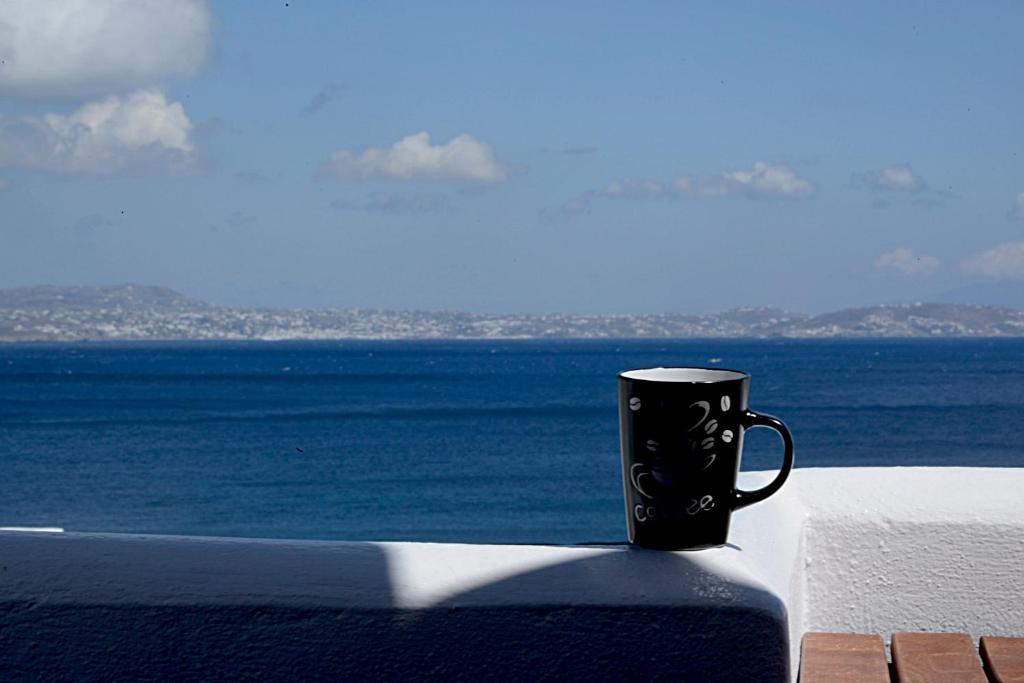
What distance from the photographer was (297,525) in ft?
99.3

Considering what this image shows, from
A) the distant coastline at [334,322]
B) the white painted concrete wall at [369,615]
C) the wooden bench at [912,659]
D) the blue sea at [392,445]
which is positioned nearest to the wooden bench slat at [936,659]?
the wooden bench at [912,659]

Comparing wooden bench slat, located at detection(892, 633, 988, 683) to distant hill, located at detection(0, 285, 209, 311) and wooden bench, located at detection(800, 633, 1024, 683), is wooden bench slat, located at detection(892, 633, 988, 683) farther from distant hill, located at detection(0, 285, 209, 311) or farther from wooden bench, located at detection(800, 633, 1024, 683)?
distant hill, located at detection(0, 285, 209, 311)

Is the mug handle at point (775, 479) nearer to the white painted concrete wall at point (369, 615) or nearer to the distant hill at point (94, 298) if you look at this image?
the white painted concrete wall at point (369, 615)

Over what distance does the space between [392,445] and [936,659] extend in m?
43.0

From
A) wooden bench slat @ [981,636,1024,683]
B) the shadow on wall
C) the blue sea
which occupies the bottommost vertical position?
the blue sea

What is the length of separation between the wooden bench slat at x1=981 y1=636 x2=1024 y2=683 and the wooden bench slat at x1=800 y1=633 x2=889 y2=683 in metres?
0.13

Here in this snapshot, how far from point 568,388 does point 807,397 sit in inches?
568

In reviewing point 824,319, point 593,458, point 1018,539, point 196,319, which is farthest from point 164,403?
point 824,319

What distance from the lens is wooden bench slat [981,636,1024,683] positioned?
144 cm

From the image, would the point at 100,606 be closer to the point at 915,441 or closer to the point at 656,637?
the point at 656,637

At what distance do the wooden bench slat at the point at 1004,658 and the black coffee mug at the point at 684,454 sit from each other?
39cm

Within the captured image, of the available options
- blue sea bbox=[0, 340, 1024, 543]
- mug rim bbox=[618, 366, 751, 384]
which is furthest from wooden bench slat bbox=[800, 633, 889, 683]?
blue sea bbox=[0, 340, 1024, 543]

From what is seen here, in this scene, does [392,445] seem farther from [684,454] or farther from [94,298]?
[94,298]

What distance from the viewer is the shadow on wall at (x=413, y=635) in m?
1.27
